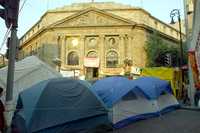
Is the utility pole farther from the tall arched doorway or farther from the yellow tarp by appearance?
the tall arched doorway

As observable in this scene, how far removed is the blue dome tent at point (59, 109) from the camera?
36.0ft

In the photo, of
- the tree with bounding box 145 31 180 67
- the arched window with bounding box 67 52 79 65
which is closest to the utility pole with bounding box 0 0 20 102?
the tree with bounding box 145 31 180 67

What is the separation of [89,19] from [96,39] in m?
3.28

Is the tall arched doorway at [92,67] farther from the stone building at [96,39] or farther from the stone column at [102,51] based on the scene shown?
the stone column at [102,51]

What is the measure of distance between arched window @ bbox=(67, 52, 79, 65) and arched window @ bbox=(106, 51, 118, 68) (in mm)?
4639

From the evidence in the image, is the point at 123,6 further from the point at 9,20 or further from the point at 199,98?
the point at 9,20

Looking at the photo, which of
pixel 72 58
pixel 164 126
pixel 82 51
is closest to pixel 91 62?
pixel 82 51

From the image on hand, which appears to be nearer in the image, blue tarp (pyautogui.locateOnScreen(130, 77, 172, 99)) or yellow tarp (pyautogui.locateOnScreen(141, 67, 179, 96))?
blue tarp (pyautogui.locateOnScreen(130, 77, 172, 99))

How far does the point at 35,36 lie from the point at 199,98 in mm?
43434

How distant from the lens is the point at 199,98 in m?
20.5

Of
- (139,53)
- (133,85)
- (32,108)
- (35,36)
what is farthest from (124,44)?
(32,108)

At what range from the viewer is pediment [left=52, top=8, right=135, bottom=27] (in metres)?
55.2

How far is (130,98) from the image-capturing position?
14.9m

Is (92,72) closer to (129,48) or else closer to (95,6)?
(129,48)
